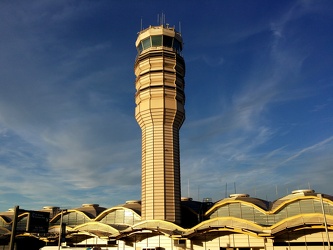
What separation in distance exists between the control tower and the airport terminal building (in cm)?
20

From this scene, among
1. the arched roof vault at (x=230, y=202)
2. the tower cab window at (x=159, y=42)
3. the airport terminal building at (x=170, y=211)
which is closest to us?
the airport terminal building at (x=170, y=211)

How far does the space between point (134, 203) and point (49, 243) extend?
2327cm

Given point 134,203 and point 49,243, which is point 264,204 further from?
point 49,243

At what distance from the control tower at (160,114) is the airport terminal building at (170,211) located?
0.20m

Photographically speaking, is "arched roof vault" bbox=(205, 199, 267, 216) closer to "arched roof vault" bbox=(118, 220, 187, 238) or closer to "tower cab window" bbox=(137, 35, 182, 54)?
"arched roof vault" bbox=(118, 220, 187, 238)

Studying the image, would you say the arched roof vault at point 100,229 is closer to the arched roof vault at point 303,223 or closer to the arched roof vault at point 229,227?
the arched roof vault at point 229,227

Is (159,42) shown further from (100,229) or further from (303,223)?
(303,223)

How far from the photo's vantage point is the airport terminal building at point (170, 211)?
5694 centimetres

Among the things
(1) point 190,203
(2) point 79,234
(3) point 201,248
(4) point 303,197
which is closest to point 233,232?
(3) point 201,248

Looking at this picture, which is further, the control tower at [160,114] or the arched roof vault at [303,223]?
the control tower at [160,114]

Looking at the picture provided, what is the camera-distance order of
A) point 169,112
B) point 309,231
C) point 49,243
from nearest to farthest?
point 309,231, point 169,112, point 49,243

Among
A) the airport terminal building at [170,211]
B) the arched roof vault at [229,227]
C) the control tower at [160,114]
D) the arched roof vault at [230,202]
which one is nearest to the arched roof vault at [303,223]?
the airport terminal building at [170,211]

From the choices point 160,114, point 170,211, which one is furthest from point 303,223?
point 160,114

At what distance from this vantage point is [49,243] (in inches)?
3211
